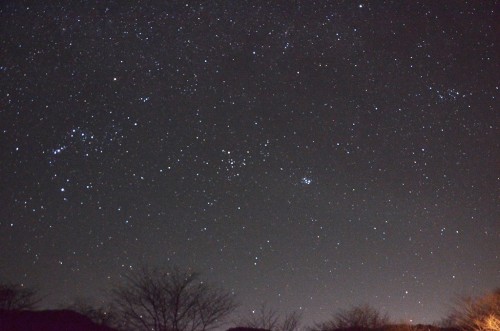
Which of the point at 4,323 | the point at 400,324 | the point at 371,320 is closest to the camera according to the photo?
the point at 4,323

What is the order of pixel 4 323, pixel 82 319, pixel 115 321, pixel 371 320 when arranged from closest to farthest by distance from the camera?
1. pixel 4 323
2. pixel 82 319
3. pixel 115 321
4. pixel 371 320

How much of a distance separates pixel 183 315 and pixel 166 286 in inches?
85.6

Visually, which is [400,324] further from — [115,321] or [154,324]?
[115,321]

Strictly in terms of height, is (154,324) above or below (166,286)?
below

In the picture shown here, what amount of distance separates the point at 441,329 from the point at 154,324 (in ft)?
58.4

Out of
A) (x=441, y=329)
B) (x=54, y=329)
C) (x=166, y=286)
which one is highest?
(x=166, y=286)

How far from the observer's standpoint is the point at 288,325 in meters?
35.8

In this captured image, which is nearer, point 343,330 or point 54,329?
point 54,329

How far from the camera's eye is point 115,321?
3266cm

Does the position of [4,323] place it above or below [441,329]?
above

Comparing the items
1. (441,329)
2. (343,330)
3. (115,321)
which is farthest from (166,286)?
(441,329)

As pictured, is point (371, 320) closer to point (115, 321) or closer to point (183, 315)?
point (183, 315)

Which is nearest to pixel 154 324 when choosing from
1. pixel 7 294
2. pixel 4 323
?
pixel 4 323

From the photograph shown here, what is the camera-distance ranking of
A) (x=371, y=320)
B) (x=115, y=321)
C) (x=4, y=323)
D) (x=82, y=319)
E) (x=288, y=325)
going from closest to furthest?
(x=4, y=323) → (x=82, y=319) → (x=115, y=321) → (x=288, y=325) → (x=371, y=320)
